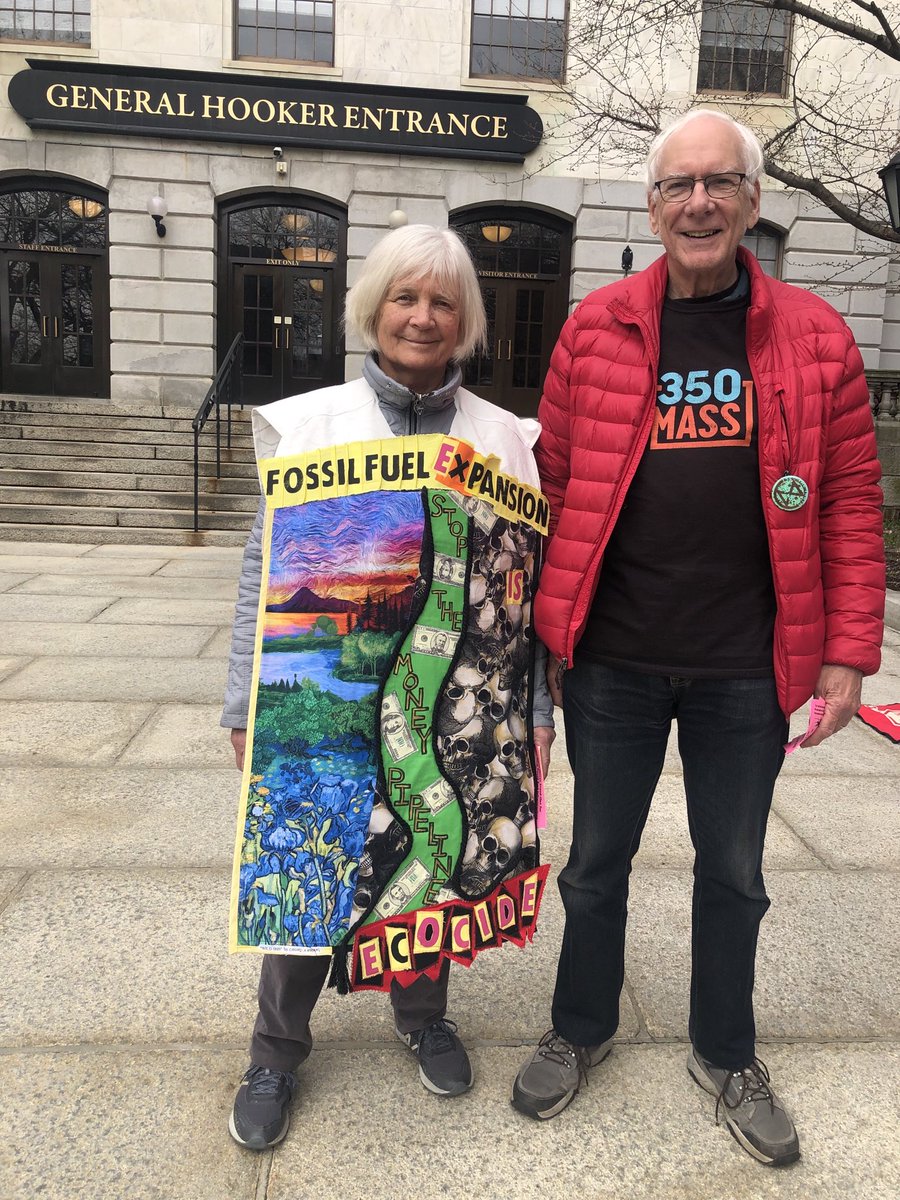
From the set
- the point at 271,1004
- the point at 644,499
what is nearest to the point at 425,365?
the point at 644,499

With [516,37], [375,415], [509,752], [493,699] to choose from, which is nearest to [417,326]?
[375,415]

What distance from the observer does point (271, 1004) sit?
80.6 inches

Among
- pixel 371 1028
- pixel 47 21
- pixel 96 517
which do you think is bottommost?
pixel 371 1028

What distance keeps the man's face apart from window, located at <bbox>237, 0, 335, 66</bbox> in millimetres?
15475

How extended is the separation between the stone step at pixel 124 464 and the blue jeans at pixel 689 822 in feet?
34.6

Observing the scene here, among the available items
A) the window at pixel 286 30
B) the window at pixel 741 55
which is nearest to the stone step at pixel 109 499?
the window at pixel 286 30

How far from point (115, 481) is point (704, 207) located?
1131cm

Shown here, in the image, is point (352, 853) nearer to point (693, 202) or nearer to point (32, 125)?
point (693, 202)

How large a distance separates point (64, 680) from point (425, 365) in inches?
162

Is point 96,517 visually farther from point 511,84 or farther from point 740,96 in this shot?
point 740,96

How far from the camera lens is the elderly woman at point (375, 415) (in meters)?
1.93

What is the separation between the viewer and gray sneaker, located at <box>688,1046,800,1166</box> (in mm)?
1975

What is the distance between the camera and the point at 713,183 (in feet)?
5.97

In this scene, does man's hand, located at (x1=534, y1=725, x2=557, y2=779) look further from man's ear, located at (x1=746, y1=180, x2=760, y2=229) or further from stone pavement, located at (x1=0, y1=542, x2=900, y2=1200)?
man's ear, located at (x1=746, y1=180, x2=760, y2=229)
